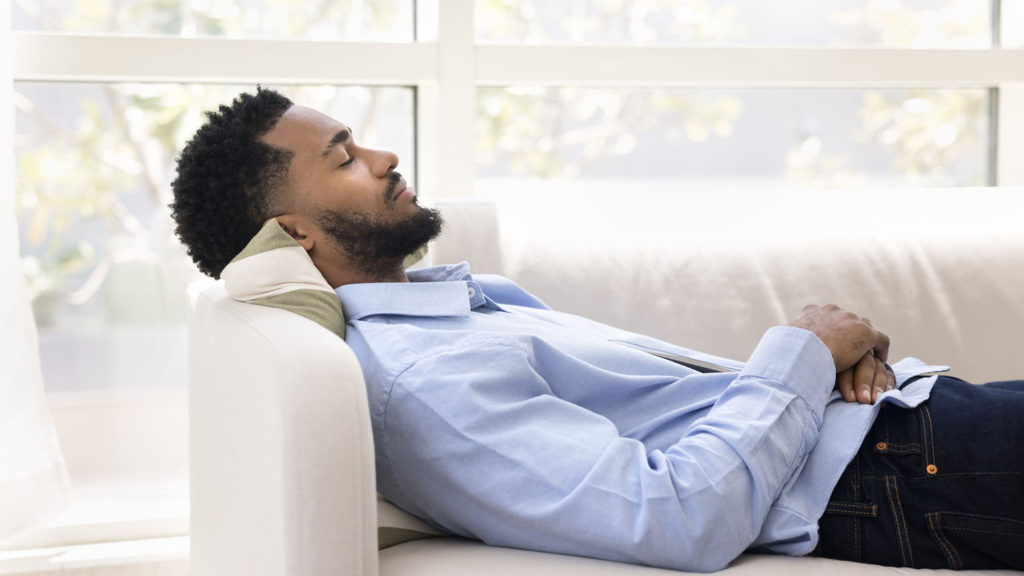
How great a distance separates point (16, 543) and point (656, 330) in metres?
1.42

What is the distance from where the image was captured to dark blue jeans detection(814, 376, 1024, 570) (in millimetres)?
1154

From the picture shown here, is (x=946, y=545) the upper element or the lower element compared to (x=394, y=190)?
lower

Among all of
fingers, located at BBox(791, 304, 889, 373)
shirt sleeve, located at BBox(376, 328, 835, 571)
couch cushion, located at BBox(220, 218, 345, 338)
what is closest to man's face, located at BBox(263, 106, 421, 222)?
couch cushion, located at BBox(220, 218, 345, 338)

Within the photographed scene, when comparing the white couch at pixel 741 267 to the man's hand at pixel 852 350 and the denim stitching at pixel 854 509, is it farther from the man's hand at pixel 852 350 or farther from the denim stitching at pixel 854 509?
the denim stitching at pixel 854 509

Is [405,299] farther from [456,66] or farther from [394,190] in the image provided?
[456,66]

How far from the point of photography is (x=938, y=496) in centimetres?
117

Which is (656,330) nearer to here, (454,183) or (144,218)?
(454,183)

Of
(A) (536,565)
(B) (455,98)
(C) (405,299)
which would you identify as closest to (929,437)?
(A) (536,565)

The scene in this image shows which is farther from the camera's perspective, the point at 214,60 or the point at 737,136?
the point at 737,136

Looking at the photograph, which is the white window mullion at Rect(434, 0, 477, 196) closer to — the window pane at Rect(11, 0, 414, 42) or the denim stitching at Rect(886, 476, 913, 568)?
the window pane at Rect(11, 0, 414, 42)

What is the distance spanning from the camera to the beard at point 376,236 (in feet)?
4.61

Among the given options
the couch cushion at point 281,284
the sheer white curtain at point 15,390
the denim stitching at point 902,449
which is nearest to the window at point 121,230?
the sheer white curtain at point 15,390

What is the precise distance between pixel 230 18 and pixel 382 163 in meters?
0.97

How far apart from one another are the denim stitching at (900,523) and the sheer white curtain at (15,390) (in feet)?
5.04
